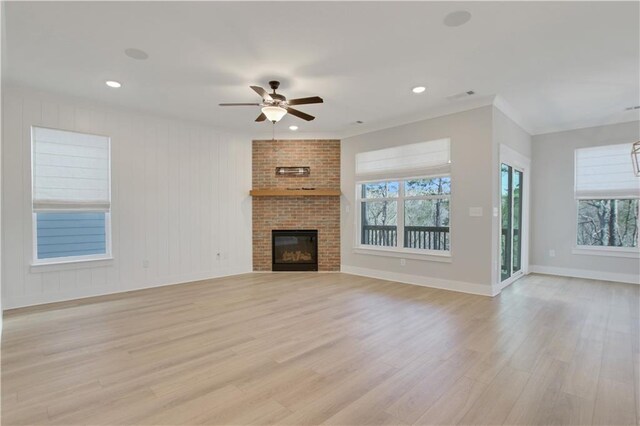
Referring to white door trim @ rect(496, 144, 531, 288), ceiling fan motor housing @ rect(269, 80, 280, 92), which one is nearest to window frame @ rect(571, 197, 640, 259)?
white door trim @ rect(496, 144, 531, 288)

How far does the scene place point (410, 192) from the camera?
5.59m

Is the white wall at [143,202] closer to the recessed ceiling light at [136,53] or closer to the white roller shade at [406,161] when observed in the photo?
the recessed ceiling light at [136,53]

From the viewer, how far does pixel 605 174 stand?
552 cm

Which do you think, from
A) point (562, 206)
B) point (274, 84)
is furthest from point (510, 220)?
point (274, 84)

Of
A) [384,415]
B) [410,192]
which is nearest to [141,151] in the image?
[410,192]

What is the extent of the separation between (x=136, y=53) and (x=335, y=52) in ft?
6.80

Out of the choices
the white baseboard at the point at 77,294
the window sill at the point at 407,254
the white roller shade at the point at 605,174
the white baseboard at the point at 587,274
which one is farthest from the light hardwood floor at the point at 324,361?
the white roller shade at the point at 605,174

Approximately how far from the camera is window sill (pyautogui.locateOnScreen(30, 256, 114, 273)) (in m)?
4.19

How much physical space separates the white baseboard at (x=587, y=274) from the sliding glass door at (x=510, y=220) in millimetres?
629

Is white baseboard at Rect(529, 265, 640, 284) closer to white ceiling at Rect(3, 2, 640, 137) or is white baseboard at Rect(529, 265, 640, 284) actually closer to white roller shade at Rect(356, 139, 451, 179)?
white ceiling at Rect(3, 2, 640, 137)

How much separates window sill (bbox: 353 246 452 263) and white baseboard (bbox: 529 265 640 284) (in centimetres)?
273

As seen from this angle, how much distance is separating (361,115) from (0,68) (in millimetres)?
4602

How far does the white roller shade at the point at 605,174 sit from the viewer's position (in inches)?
209

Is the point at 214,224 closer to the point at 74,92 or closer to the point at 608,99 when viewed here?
the point at 74,92
